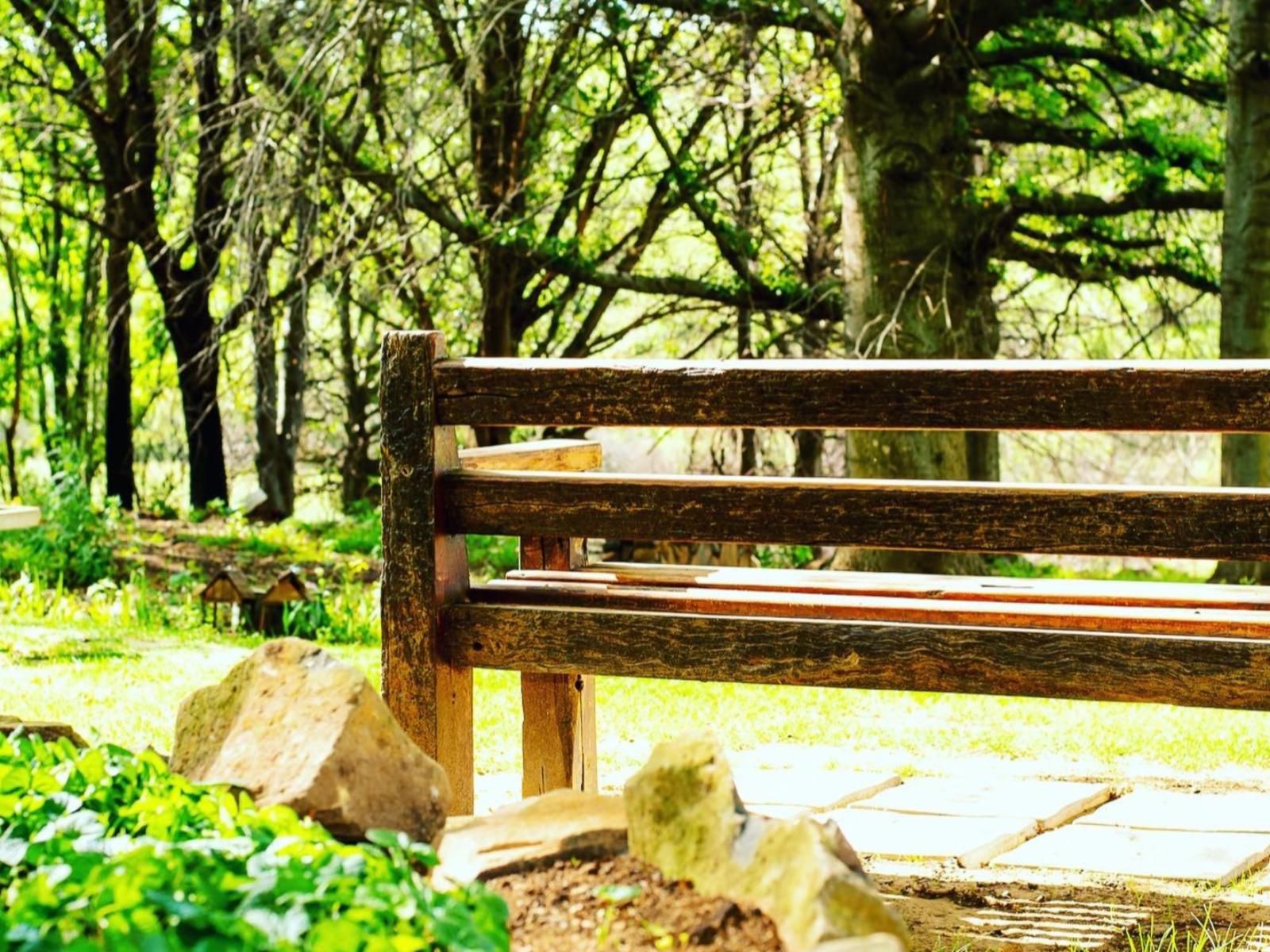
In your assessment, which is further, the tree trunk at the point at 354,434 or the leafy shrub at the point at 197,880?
the tree trunk at the point at 354,434

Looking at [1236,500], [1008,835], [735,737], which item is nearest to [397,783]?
[1236,500]

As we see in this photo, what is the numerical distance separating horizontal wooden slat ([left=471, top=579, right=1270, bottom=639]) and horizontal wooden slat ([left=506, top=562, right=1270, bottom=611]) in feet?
0.15

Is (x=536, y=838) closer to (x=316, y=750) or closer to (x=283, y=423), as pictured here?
(x=316, y=750)

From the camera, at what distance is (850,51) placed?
32.7ft

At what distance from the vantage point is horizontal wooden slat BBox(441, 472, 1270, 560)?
344 cm

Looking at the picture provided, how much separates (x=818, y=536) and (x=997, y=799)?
1990mm

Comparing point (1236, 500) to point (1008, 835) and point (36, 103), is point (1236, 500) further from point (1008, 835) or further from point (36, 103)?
point (36, 103)

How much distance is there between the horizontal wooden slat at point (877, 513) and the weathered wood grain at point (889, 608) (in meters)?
0.15

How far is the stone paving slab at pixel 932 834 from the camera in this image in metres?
4.54

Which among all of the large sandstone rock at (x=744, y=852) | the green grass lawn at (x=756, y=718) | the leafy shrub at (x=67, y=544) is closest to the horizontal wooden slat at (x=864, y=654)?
the large sandstone rock at (x=744, y=852)

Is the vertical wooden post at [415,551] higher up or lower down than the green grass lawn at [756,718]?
higher up

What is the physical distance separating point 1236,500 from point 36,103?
Answer: 610 inches

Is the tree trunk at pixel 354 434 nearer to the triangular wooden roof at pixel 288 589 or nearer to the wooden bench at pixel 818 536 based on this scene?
the triangular wooden roof at pixel 288 589

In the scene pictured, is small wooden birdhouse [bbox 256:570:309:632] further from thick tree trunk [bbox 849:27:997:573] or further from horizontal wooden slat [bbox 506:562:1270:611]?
horizontal wooden slat [bbox 506:562:1270:611]
